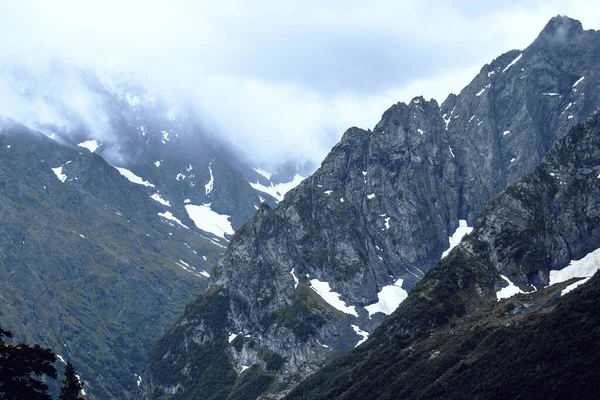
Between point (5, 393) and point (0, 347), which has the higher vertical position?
point (0, 347)

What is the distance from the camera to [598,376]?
198 meters

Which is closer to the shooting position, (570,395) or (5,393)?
(5,393)

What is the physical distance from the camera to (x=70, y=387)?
8744 cm

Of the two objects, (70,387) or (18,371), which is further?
(70,387)

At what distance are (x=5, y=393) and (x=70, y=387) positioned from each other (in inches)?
361

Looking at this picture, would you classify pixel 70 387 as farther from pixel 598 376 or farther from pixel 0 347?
pixel 598 376

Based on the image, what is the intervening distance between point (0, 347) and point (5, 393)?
5.25 m

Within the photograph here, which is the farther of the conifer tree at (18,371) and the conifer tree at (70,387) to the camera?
the conifer tree at (70,387)

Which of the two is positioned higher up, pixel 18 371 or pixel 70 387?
pixel 18 371

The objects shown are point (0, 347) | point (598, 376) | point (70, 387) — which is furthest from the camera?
point (598, 376)

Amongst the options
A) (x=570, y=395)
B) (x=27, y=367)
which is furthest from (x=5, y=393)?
(x=570, y=395)

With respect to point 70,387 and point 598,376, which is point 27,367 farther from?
point 598,376

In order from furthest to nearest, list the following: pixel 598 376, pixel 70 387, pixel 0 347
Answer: pixel 598 376 → pixel 70 387 → pixel 0 347

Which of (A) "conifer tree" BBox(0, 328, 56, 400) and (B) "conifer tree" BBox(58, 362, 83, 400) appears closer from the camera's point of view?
(A) "conifer tree" BBox(0, 328, 56, 400)
